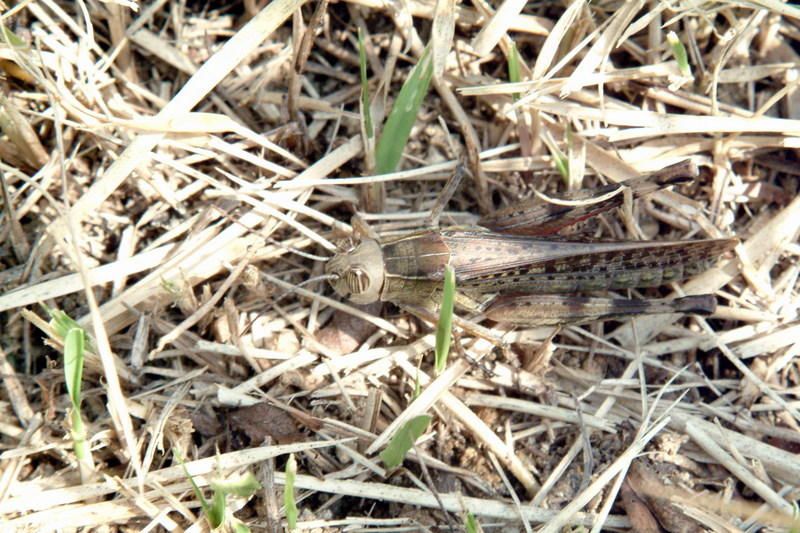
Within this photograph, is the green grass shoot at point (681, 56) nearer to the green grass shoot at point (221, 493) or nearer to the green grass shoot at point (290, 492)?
the green grass shoot at point (290, 492)

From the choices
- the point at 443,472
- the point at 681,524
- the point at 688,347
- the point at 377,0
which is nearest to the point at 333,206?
the point at 377,0

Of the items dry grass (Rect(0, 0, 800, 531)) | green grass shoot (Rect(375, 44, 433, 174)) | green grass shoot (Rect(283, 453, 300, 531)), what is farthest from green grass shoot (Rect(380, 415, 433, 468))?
green grass shoot (Rect(375, 44, 433, 174))

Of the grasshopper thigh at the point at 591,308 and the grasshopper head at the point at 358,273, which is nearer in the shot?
the grasshopper head at the point at 358,273

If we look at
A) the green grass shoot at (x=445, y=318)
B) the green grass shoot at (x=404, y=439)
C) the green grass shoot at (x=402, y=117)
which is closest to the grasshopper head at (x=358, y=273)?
the green grass shoot at (x=402, y=117)

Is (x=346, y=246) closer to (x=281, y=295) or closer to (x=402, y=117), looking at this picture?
(x=281, y=295)

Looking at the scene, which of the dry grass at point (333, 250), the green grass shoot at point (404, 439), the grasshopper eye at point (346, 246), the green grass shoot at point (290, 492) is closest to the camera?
the green grass shoot at point (290, 492)

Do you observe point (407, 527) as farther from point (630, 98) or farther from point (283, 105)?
point (630, 98)

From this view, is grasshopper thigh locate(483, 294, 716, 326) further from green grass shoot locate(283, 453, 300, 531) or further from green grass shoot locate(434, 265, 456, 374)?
green grass shoot locate(283, 453, 300, 531)

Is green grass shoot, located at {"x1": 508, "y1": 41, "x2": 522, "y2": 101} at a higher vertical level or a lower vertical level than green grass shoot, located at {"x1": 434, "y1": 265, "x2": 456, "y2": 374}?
higher
